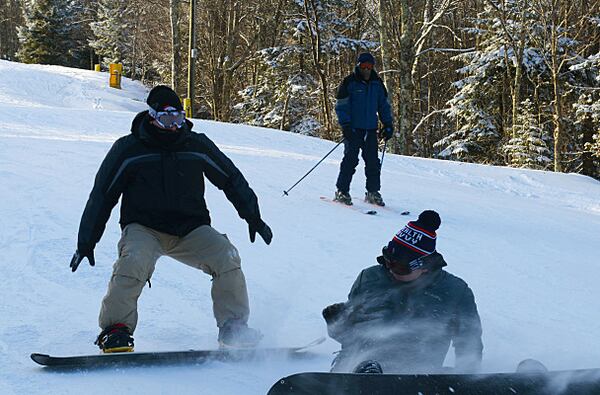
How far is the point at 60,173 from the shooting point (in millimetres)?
7855

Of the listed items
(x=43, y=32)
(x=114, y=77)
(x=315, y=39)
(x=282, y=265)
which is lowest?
(x=282, y=265)

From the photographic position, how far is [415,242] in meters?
3.10

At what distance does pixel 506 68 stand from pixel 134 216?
21.8m

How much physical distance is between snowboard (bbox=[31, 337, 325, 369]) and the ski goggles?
1.15 metres

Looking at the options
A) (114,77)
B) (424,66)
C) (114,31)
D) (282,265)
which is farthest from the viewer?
(114,31)

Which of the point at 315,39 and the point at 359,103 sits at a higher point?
the point at 315,39

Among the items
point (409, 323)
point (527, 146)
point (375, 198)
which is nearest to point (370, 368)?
point (409, 323)

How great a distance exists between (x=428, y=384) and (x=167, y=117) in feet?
6.16

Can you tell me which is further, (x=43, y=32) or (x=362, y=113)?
(x=43, y=32)

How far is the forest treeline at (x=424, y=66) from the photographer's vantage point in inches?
815

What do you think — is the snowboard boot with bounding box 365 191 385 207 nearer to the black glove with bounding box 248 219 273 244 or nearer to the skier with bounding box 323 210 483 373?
the black glove with bounding box 248 219 273 244

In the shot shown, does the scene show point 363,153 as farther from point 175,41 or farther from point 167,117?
point 175,41

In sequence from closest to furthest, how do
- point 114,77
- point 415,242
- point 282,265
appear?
point 415,242, point 282,265, point 114,77

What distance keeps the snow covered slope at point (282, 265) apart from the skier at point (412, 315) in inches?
15.6
